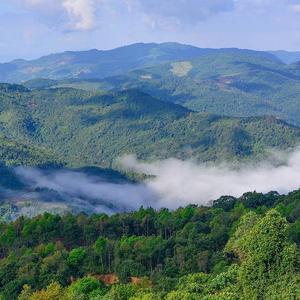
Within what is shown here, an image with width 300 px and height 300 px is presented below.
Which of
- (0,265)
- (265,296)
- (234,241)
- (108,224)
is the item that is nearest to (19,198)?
(108,224)

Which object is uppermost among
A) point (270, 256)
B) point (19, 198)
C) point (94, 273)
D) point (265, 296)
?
point (270, 256)

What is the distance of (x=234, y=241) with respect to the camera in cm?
5709

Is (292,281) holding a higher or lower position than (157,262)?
higher

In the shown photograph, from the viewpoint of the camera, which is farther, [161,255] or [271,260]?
[161,255]

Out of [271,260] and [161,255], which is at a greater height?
[271,260]

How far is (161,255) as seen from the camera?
204 feet

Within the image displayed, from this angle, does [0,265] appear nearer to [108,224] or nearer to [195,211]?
[108,224]

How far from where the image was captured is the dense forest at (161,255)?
35469mm

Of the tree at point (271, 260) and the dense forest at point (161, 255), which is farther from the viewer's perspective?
the dense forest at point (161, 255)

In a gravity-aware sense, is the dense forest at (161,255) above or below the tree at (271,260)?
below

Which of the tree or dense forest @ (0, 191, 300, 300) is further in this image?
dense forest @ (0, 191, 300, 300)

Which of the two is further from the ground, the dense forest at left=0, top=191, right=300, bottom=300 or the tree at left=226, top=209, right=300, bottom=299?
the tree at left=226, top=209, right=300, bottom=299

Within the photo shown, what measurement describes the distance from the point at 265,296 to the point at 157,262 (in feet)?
90.9

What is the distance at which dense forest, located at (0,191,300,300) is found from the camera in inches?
1396
